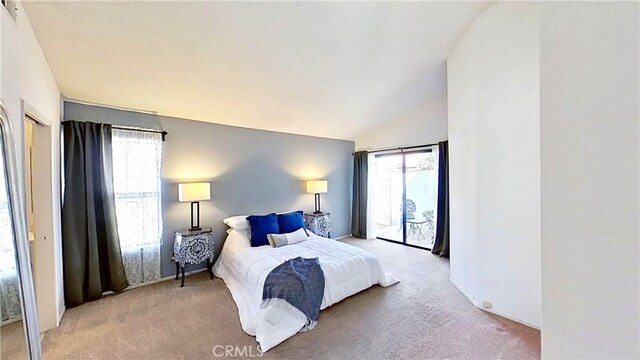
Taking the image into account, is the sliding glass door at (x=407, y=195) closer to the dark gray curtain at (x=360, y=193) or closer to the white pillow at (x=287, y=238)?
the dark gray curtain at (x=360, y=193)

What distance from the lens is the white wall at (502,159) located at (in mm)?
2221

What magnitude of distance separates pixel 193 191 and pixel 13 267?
1.87m

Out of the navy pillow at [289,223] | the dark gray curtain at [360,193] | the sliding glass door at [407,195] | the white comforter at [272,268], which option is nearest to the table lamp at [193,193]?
the white comforter at [272,268]

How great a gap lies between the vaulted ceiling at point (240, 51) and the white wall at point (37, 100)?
17cm

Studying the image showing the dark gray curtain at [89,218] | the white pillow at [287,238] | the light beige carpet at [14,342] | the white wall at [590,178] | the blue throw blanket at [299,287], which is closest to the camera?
the white wall at [590,178]

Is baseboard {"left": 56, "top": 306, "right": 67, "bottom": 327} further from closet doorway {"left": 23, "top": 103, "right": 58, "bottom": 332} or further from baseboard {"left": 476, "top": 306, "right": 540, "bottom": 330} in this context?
baseboard {"left": 476, "top": 306, "right": 540, "bottom": 330}

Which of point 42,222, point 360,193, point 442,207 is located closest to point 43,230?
point 42,222

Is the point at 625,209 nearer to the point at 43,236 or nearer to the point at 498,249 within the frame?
the point at 498,249

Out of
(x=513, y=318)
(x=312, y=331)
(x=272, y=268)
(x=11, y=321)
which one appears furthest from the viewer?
(x=272, y=268)

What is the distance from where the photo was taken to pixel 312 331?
225cm

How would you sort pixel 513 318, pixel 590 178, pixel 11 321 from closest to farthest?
pixel 590 178, pixel 11 321, pixel 513 318

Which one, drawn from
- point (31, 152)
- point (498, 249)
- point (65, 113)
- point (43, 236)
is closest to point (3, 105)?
point (31, 152)

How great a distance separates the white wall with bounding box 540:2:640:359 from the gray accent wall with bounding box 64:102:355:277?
3.84 m
